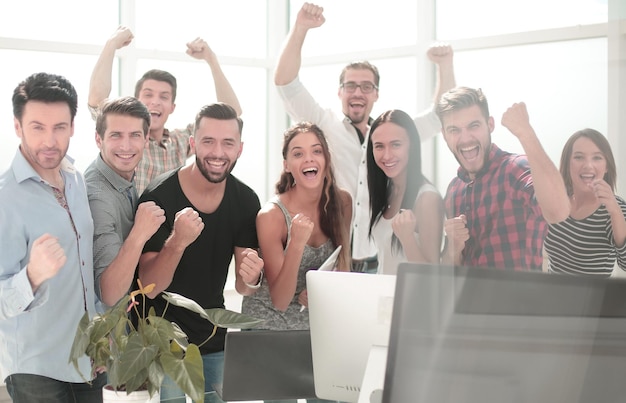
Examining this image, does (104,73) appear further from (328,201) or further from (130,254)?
(130,254)

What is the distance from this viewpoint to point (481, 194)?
4.55 feet

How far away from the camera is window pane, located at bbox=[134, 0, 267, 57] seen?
421cm

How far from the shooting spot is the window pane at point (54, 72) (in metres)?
3.74

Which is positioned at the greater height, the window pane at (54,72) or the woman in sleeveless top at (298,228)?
the window pane at (54,72)

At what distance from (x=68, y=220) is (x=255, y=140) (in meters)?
2.76

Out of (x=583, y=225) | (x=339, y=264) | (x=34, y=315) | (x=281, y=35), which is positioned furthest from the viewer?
(x=281, y=35)

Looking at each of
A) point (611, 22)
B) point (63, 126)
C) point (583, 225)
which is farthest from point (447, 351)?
point (63, 126)

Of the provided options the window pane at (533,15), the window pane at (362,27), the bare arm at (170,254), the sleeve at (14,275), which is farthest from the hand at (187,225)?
the window pane at (362,27)

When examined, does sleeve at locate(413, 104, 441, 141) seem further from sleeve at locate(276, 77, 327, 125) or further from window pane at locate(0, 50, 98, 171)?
window pane at locate(0, 50, 98, 171)

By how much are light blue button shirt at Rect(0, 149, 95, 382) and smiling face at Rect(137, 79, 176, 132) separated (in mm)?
1051

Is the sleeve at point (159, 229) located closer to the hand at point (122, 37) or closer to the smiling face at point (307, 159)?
the smiling face at point (307, 159)

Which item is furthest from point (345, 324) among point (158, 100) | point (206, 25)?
point (206, 25)

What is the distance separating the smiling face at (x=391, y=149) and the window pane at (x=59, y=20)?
1.98 m

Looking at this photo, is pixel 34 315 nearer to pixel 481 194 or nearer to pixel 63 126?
pixel 63 126
